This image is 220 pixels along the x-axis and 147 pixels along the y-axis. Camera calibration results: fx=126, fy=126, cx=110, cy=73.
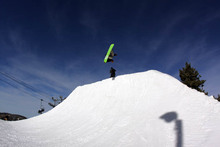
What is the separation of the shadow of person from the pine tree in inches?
922

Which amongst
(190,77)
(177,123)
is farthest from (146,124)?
(190,77)

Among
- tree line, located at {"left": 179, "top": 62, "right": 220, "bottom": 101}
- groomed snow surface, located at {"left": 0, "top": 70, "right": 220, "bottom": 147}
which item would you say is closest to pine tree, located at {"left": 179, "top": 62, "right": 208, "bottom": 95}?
tree line, located at {"left": 179, "top": 62, "right": 220, "bottom": 101}

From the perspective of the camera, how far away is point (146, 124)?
752 centimetres

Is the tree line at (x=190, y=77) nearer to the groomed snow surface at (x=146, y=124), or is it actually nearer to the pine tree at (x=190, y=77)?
the pine tree at (x=190, y=77)

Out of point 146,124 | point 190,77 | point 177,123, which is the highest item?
point 190,77

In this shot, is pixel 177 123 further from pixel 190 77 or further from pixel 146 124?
pixel 190 77

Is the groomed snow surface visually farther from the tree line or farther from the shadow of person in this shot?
the tree line

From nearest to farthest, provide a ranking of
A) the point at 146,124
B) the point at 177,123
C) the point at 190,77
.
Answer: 1. the point at 177,123
2. the point at 146,124
3. the point at 190,77

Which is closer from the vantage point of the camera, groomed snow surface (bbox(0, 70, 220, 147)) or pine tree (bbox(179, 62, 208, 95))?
groomed snow surface (bbox(0, 70, 220, 147))

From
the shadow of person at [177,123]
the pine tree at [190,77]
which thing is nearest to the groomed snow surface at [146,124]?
the shadow of person at [177,123]

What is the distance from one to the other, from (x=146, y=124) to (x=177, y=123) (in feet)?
5.49

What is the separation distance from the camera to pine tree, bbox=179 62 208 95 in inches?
1048

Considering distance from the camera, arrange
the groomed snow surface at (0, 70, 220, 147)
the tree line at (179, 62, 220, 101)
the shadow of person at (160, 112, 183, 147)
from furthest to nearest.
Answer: the tree line at (179, 62, 220, 101)
the groomed snow surface at (0, 70, 220, 147)
the shadow of person at (160, 112, 183, 147)

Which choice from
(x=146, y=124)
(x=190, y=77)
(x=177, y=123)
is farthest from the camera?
(x=190, y=77)
